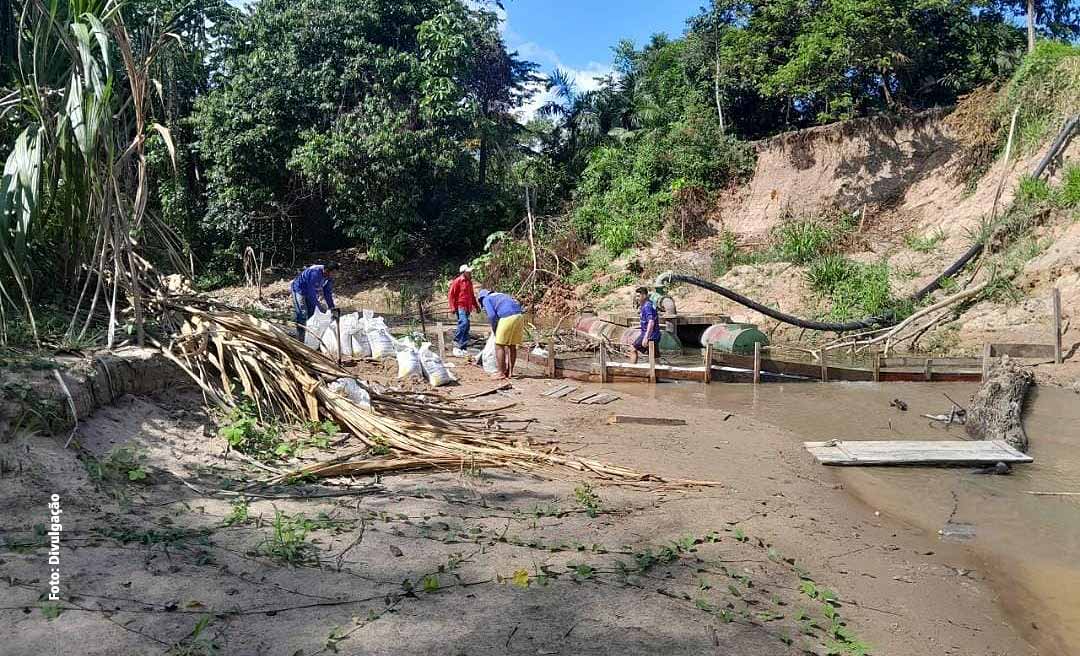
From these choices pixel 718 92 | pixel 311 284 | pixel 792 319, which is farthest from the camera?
pixel 718 92

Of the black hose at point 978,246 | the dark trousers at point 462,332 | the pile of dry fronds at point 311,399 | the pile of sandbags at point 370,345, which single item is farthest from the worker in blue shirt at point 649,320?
the black hose at point 978,246

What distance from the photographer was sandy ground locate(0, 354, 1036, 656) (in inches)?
128

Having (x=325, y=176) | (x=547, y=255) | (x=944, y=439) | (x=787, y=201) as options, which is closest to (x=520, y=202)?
(x=547, y=255)

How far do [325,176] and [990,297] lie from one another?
1703cm

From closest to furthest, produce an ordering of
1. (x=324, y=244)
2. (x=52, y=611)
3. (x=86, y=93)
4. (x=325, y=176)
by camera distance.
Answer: (x=52, y=611) → (x=86, y=93) → (x=325, y=176) → (x=324, y=244)

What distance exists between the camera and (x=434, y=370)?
9633 mm

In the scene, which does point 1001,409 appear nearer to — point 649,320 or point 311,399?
point 649,320

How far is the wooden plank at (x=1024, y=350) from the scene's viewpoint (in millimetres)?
11416

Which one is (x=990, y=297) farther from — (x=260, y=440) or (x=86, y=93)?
(x=86, y=93)

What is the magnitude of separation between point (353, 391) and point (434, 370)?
115 inches

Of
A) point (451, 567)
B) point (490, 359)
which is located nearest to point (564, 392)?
point (490, 359)

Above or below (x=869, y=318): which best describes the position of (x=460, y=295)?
above

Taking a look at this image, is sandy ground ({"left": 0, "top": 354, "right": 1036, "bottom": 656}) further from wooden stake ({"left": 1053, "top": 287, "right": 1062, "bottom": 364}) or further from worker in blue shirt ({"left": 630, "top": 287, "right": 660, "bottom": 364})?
wooden stake ({"left": 1053, "top": 287, "right": 1062, "bottom": 364})

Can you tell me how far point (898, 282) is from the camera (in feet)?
57.9
